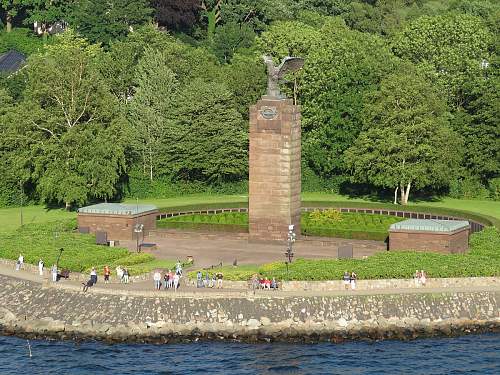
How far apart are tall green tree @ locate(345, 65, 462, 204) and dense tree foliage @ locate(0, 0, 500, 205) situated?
0.50 ft

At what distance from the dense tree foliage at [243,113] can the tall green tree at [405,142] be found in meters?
0.15

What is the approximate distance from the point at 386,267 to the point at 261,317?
450 inches

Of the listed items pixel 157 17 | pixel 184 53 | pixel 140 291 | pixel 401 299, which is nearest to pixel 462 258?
pixel 401 299

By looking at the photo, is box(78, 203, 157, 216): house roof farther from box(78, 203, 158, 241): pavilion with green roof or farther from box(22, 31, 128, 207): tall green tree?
box(22, 31, 128, 207): tall green tree

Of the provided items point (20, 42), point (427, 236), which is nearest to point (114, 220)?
point (427, 236)

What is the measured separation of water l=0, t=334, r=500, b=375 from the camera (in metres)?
92.8

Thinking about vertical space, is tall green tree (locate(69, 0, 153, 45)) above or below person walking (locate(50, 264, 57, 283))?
above

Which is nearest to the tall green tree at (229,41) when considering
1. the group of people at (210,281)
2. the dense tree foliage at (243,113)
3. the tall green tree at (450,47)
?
the dense tree foliage at (243,113)

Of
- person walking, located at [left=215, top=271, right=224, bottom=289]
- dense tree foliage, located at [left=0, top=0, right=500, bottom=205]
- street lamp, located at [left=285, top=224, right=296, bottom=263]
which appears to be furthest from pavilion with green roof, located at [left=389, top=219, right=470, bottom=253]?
dense tree foliage, located at [left=0, top=0, right=500, bottom=205]

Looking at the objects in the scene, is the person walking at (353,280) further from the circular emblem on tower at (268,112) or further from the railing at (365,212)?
the railing at (365,212)

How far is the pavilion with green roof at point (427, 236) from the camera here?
115 metres

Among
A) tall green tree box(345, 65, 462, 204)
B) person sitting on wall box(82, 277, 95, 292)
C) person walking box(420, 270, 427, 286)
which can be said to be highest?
tall green tree box(345, 65, 462, 204)

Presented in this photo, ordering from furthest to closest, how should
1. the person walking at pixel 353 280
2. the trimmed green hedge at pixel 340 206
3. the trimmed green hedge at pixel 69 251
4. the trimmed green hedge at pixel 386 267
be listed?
the trimmed green hedge at pixel 340 206, the trimmed green hedge at pixel 69 251, the trimmed green hedge at pixel 386 267, the person walking at pixel 353 280

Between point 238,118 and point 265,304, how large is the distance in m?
54.0
